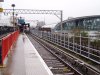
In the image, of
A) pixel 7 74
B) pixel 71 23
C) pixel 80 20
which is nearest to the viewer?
pixel 7 74

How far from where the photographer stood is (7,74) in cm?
1148

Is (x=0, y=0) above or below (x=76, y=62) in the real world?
above

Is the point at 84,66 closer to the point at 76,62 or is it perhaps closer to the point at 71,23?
the point at 76,62

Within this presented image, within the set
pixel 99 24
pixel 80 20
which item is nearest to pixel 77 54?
Result: pixel 99 24

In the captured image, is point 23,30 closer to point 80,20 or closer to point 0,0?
point 80,20

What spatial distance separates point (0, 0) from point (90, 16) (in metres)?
71.5

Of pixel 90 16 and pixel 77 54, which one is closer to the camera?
pixel 77 54

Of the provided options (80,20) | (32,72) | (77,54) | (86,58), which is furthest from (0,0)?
(80,20)

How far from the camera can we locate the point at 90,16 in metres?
84.2

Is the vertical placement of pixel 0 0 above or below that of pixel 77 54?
above

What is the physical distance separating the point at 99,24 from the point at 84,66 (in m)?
69.1

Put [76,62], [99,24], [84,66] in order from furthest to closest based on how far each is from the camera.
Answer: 1. [99,24]
2. [76,62]
3. [84,66]

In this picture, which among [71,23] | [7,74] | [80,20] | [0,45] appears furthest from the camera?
[71,23]

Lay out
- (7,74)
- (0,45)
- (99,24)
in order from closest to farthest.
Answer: (7,74), (0,45), (99,24)
